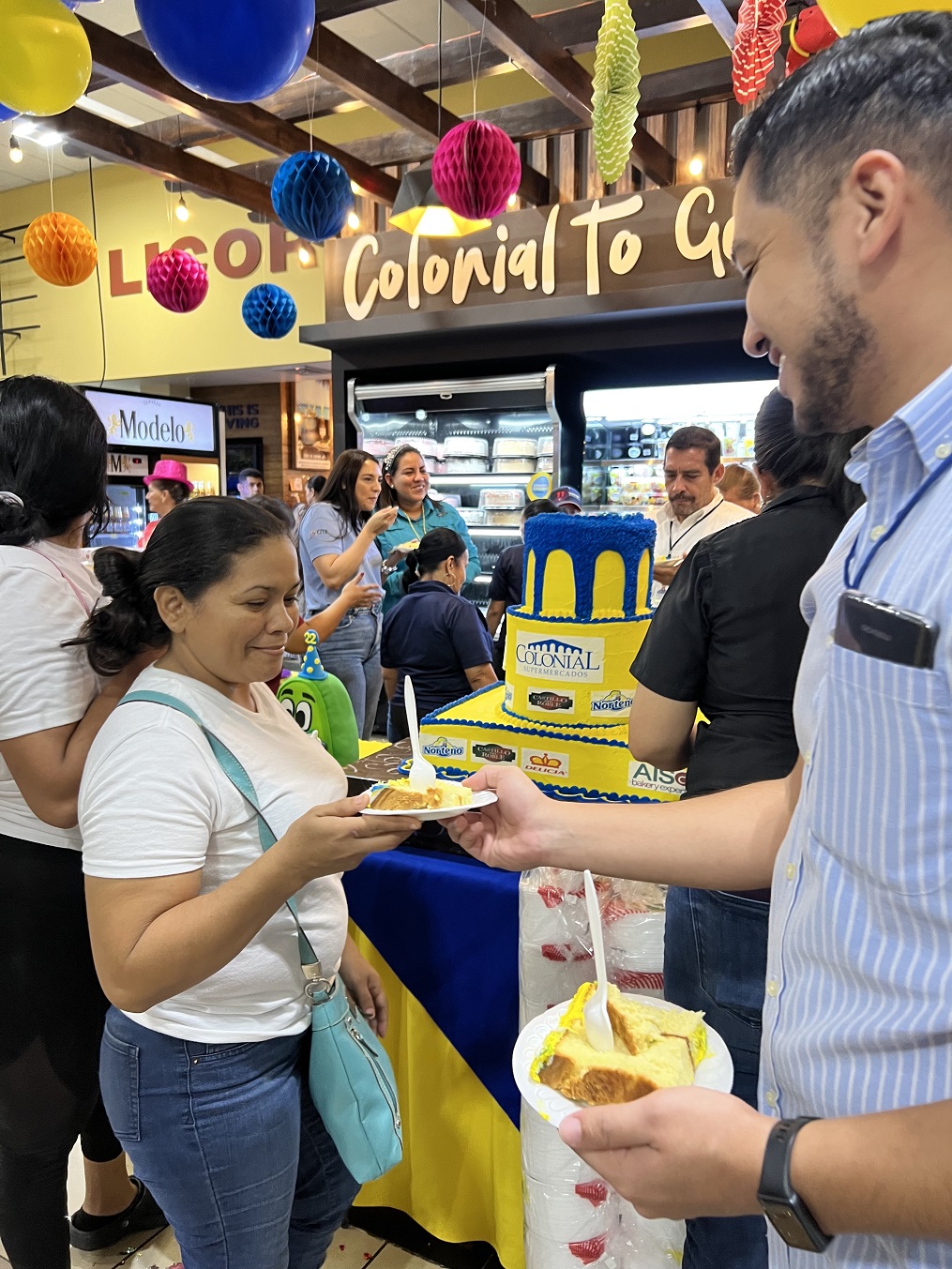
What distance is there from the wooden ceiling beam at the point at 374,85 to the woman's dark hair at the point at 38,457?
3537 millimetres

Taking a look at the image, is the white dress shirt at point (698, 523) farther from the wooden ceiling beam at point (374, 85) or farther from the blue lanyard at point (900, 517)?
the blue lanyard at point (900, 517)

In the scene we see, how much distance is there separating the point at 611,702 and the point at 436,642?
1516mm

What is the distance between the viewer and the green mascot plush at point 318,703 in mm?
2146

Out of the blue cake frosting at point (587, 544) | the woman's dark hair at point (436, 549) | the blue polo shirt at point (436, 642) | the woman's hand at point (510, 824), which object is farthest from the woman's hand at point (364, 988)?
the woman's dark hair at point (436, 549)

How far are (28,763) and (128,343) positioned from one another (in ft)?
37.6

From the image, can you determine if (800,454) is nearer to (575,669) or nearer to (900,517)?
(575,669)

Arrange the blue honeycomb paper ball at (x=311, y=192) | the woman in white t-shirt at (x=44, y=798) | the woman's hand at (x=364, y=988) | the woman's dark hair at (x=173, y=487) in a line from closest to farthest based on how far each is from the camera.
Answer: the woman in white t-shirt at (x=44, y=798)
the woman's hand at (x=364, y=988)
the blue honeycomb paper ball at (x=311, y=192)
the woman's dark hair at (x=173, y=487)

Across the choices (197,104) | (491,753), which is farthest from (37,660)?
(197,104)

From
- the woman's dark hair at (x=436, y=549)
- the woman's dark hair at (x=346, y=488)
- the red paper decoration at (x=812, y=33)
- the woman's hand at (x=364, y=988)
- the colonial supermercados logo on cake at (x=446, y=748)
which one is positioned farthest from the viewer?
the woman's dark hair at (x=346, y=488)

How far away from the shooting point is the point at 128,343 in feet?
37.7

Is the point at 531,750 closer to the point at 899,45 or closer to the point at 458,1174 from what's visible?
the point at 458,1174

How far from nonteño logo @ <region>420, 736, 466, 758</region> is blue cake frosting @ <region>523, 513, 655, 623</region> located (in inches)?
14.7

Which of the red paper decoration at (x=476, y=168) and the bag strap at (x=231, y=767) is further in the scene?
the red paper decoration at (x=476, y=168)

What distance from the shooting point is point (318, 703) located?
7.11 ft
